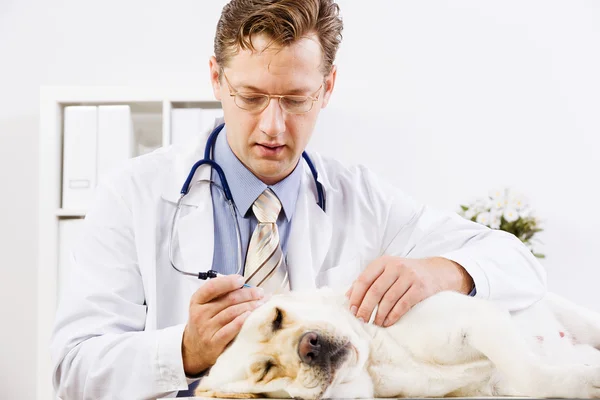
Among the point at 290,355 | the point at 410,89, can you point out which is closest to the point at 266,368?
the point at 290,355

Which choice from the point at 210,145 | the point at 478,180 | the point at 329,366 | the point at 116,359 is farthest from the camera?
the point at 478,180

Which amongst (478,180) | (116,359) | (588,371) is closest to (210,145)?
(116,359)

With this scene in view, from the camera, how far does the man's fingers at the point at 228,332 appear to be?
79 centimetres

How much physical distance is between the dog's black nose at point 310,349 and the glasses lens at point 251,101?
0.43 metres

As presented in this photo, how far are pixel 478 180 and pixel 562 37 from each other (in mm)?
710

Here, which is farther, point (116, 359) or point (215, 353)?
point (116, 359)

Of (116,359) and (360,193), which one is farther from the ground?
(360,193)

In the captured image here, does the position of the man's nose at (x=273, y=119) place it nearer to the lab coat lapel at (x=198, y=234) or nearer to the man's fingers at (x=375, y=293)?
the lab coat lapel at (x=198, y=234)

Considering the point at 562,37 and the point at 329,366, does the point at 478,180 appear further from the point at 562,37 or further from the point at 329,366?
the point at 329,366

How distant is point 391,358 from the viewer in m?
0.78

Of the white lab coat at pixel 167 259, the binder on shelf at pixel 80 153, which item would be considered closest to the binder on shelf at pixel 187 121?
the binder on shelf at pixel 80 153

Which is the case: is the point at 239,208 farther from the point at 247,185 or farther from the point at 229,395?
the point at 229,395

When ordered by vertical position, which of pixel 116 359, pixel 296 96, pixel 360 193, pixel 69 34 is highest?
pixel 69 34

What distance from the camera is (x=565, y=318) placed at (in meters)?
0.98
